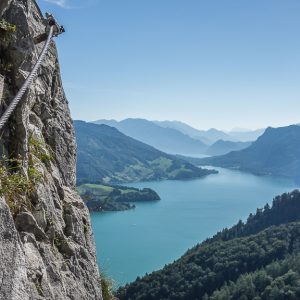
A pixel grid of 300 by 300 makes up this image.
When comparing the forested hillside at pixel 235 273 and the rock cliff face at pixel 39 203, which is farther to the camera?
the forested hillside at pixel 235 273

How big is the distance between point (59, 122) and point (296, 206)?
140 meters

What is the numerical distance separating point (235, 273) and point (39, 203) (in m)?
84.0

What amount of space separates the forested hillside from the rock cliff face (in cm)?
5839

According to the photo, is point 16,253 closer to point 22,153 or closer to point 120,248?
point 22,153

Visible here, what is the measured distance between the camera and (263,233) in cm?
10319

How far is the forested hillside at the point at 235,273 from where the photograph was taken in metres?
70.1

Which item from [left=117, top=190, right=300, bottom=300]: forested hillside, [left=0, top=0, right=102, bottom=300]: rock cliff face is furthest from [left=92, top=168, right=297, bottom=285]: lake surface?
[left=0, top=0, right=102, bottom=300]: rock cliff face

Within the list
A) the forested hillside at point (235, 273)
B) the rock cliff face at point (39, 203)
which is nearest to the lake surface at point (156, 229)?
the forested hillside at point (235, 273)

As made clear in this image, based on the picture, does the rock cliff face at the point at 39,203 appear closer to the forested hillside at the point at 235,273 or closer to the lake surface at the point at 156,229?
the forested hillside at the point at 235,273

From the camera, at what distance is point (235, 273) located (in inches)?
3322

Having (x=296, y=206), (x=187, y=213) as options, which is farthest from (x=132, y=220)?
(x=296, y=206)

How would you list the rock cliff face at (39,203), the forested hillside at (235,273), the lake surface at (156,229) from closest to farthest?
the rock cliff face at (39,203) → the forested hillside at (235,273) → the lake surface at (156,229)

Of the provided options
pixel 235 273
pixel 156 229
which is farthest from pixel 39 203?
pixel 156 229

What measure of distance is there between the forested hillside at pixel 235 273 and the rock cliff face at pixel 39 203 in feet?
192
